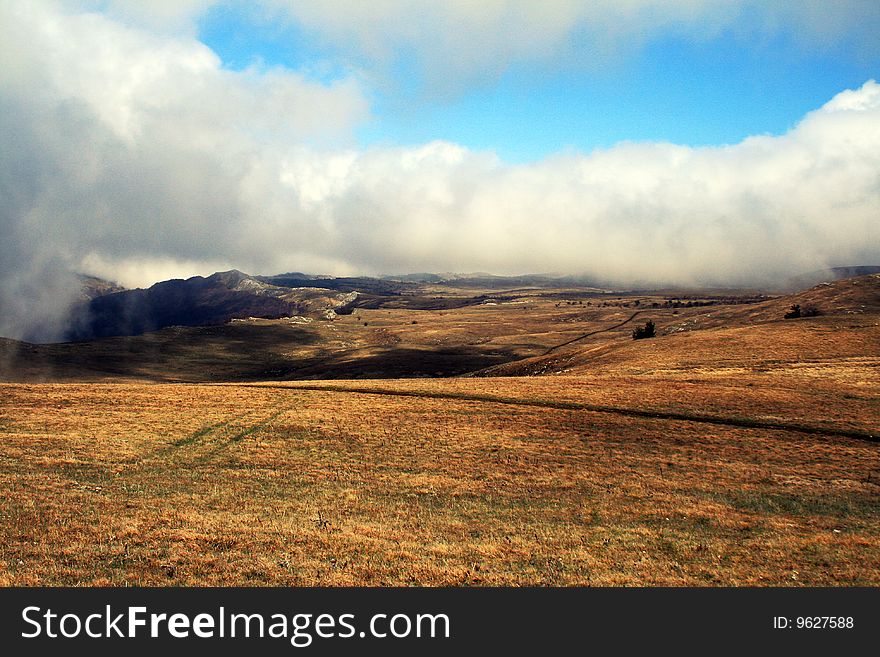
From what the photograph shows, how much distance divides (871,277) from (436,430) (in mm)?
172165

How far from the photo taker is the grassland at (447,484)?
1784 cm

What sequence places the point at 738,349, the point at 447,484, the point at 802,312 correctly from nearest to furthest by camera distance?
1. the point at 447,484
2. the point at 738,349
3. the point at 802,312

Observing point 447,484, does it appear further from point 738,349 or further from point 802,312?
point 802,312

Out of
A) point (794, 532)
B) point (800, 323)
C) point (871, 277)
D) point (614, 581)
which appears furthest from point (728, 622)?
point (871, 277)

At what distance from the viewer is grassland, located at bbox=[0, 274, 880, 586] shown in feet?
58.5

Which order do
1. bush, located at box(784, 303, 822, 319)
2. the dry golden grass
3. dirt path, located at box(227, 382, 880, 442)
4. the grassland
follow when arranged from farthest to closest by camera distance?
bush, located at box(784, 303, 822, 319) < dirt path, located at box(227, 382, 880, 442) < the grassland < the dry golden grass

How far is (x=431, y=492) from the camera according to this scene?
27469 mm

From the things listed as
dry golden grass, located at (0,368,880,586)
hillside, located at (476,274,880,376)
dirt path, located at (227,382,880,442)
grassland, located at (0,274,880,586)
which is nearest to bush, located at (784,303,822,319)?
hillside, located at (476,274,880,376)

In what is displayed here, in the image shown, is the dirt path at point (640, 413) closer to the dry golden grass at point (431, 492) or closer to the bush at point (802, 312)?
the dry golden grass at point (431, 492)

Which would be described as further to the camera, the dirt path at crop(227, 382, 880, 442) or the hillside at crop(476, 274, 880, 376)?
the hillside at crop(476, 274, 880, 376)

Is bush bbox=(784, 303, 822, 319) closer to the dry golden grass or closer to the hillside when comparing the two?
the hillside

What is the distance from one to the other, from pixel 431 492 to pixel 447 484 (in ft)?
5.59

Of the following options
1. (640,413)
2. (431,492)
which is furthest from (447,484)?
(640,413)

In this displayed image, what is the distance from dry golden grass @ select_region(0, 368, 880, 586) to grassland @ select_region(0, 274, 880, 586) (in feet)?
0.47
